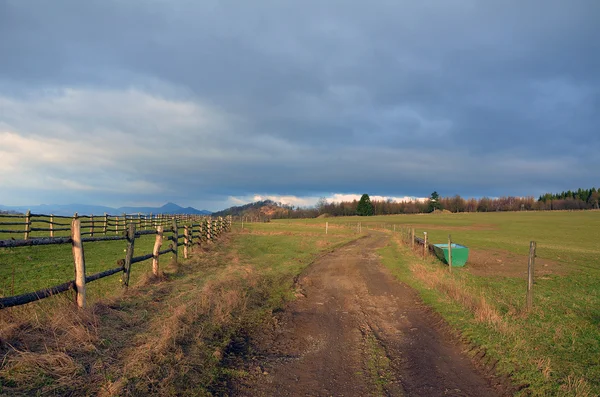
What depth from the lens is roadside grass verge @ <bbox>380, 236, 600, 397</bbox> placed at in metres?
4.84

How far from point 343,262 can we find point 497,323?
10.2m

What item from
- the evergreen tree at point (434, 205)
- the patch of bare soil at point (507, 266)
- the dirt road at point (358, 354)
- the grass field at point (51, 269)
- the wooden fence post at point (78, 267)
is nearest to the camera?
the dirt road at point (358, 354)

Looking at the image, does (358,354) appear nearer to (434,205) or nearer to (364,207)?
(364,207)

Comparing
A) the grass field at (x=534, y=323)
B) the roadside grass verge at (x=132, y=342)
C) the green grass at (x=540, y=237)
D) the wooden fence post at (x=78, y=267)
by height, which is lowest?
the green grass at (x=540, y=237)

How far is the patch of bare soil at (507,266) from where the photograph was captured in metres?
16.2

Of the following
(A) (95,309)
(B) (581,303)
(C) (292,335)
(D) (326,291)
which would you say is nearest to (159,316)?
(A) (95,309)

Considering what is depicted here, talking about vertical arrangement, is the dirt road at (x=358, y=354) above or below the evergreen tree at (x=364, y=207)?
below

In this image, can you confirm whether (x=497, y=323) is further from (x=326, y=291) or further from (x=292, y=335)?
(x=326, y=291)

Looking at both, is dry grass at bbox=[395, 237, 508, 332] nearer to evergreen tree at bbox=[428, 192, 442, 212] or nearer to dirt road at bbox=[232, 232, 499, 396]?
dirt road at bbox=[232, 232, 499, 396]

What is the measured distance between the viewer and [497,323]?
274 inches

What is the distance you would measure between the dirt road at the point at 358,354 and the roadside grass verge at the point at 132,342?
503 mm

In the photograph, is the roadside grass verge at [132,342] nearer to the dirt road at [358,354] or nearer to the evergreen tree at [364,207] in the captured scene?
the dirt road at [358,354]

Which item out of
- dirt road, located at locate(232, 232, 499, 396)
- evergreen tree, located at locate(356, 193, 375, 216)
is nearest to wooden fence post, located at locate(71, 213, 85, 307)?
dirt road, located at locate(232, 232, 499, 396)

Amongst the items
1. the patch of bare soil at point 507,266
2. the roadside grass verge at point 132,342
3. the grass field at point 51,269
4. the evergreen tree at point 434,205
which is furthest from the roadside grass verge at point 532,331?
the evergreen tree at point 434,205
